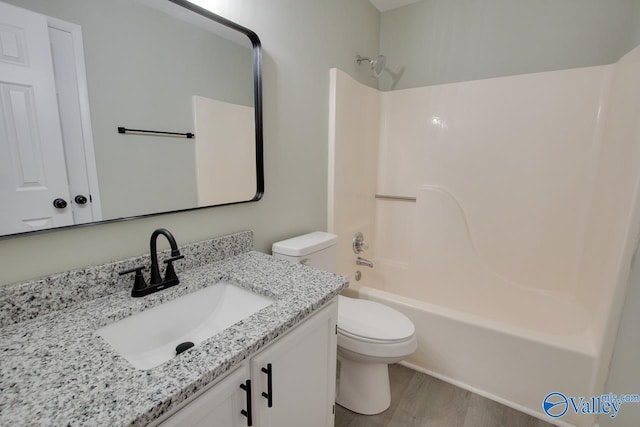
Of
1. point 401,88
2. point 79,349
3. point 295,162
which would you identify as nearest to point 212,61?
point 295,162

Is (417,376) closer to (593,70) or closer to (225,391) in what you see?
(225,391)

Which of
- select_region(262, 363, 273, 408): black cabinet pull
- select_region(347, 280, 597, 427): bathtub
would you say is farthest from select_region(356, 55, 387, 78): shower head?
select_region(262, 363, 273, 408): black cabinet pull

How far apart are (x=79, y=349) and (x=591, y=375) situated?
201 centimetres

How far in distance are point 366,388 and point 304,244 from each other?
0.82 meters

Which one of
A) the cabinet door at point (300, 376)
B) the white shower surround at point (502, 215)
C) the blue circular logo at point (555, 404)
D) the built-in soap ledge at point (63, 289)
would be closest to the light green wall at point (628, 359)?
the white shower surround at point (502, 215)

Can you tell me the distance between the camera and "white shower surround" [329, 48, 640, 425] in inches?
57.4

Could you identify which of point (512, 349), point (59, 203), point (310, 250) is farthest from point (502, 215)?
point (59, 203)

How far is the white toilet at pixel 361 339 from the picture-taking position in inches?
53.9

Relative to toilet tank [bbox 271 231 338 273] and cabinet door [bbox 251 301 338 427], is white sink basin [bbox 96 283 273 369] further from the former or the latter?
toilet tank [bbox 271 231 338 273]

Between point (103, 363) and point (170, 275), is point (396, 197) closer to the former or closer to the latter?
point (170, 275)

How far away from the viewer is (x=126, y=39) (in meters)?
0.93

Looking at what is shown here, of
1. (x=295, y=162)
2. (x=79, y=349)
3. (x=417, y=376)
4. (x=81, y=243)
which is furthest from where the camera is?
(x=417, y=376)

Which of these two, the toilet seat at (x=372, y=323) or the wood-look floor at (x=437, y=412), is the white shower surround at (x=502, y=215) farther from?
the toilet seat at (x=372, y=323)

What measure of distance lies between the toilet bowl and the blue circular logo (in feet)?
2.47
